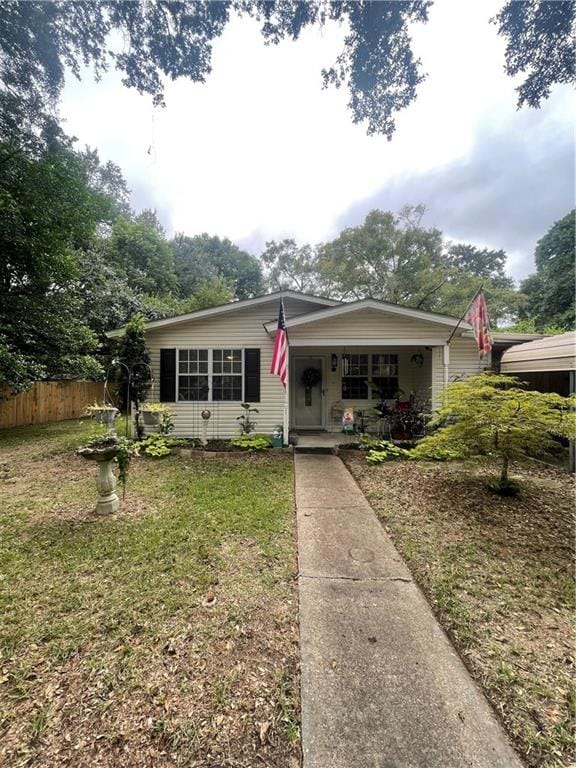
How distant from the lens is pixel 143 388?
7531 mm

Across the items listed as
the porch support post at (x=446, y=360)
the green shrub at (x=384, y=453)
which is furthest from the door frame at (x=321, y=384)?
the porch support post at (x=446, y=360)

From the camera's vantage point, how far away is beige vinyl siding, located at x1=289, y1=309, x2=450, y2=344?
7.57 meters

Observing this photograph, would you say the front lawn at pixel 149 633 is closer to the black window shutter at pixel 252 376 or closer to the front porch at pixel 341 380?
the black window shutter at pixel 252 376

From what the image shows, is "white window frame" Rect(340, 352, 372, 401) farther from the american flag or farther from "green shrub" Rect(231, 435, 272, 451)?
the american flag

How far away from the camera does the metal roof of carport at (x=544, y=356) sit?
585 centimetres

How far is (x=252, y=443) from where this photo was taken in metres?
7.20

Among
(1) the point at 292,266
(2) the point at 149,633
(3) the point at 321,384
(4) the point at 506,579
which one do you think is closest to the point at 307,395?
(3) the point at 321,384

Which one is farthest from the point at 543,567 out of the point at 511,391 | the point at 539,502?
the point at 511,391

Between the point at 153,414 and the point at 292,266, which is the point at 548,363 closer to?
the point at 153,414

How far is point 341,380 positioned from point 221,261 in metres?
30.3

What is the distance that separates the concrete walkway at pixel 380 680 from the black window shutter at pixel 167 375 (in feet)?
19.8

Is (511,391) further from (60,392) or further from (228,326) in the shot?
(60,392)

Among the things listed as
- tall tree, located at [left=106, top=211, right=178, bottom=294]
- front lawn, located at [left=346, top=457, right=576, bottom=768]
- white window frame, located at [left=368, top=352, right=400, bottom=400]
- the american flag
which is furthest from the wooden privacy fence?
front lawn, located at [left=346, top=457, right=576, bottom=768]

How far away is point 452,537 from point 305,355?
639 cm
